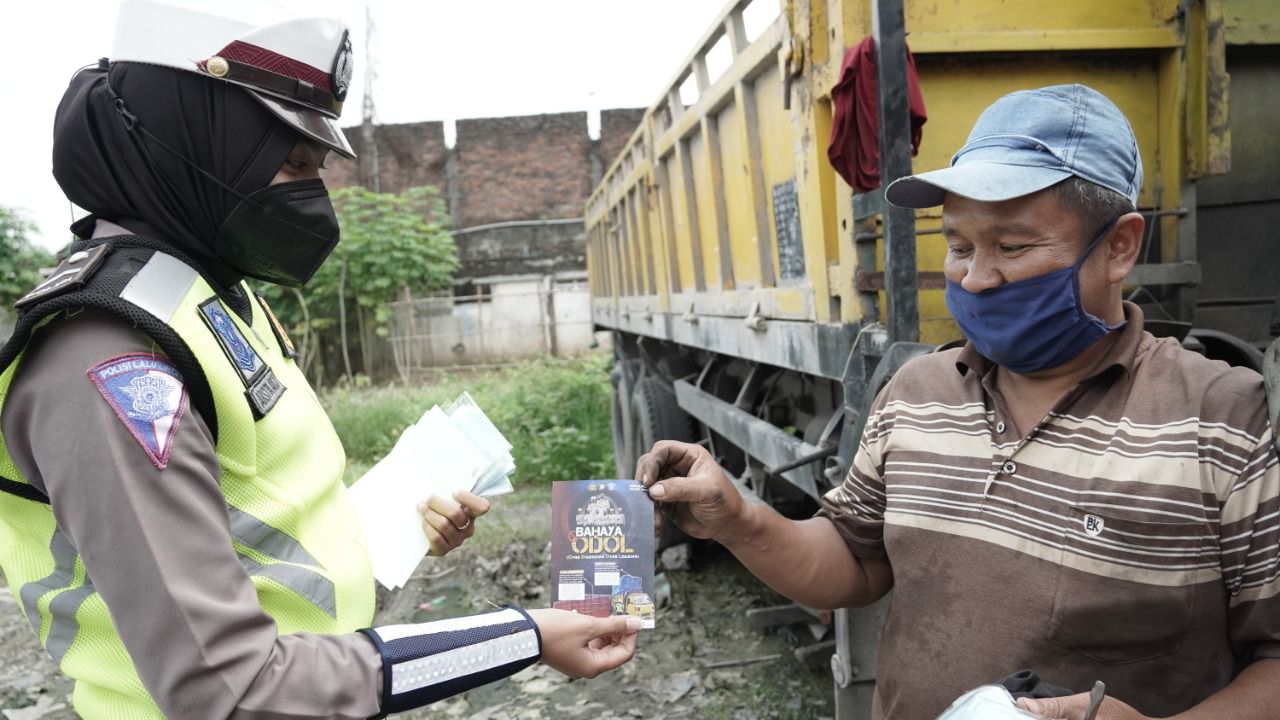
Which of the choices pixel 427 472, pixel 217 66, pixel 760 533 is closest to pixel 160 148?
pixel 217 66

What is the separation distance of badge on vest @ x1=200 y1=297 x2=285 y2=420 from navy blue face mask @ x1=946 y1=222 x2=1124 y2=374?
3.64 feet

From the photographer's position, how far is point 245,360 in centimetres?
124

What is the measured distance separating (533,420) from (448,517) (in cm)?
722

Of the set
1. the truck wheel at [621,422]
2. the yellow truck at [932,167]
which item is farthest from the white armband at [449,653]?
the truck wheel at [621,422]

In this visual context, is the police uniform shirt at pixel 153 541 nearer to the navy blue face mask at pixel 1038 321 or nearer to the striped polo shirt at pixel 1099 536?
the striped polo shirt at pixel 1099 536

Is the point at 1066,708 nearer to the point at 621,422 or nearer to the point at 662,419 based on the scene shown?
the point at 662,419

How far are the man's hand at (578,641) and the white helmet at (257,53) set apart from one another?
0.82 meters

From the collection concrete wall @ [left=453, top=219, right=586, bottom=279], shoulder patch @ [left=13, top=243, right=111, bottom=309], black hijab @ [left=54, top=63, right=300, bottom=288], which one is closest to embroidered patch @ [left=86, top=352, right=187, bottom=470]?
shoulder patch @ [left=13, top=243, right=111, bottom=309]

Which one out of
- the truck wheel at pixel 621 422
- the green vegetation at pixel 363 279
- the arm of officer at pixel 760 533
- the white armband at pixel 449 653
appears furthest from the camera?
the green vegetation at pixel 363 279

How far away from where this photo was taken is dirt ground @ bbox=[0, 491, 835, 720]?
3721 mm

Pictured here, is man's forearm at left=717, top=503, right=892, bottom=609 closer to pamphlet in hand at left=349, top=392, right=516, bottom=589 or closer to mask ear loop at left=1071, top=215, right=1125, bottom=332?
pamphlet in hand at left=349, top=392, right=516, bottom=589

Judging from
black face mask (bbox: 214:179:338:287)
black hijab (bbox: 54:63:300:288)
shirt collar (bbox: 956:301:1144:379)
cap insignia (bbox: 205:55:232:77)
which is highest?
cap insignia (bbox: 205:55:232:77)

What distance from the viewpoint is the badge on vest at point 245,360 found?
47.6 inches

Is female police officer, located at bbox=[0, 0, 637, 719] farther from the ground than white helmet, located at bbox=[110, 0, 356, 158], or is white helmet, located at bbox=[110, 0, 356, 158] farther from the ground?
white helmet, located at bbox=[110, 0, 356, 158]
